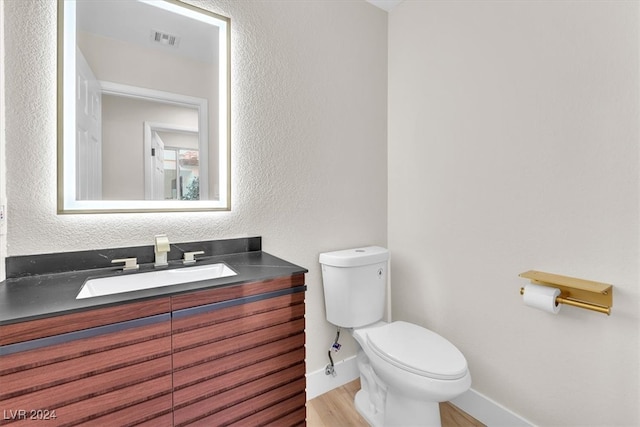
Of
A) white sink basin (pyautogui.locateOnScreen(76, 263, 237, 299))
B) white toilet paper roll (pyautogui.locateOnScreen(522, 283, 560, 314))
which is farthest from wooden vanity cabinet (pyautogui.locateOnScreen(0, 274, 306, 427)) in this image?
white toilet paper roll (pyautogui.locateOnScreen(522, 283, 560, 314))

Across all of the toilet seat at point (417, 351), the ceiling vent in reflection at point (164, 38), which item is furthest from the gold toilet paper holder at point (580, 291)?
the ceiling vent in reflection at point (164, 38)

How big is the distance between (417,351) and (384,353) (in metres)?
0.15

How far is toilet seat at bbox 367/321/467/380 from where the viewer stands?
1293 millimetres

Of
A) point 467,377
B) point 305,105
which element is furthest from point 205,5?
point 467,377

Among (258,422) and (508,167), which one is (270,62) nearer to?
(508,167)

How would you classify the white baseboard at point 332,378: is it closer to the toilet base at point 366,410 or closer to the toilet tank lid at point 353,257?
the toilet base at point 366,410

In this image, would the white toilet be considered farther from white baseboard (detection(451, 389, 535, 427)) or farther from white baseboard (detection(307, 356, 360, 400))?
white baseboard (detection(451, 389, 535, 427))

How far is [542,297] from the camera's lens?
4.20ft

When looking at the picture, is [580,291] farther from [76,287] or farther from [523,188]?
[76,287]

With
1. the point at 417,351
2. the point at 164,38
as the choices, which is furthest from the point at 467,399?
the point at 164,38

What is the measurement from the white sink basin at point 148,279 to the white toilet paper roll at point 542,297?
1.26 m

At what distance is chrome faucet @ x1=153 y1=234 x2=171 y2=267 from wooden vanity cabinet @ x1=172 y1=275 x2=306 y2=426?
0.41m

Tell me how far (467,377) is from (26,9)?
7.51 ft

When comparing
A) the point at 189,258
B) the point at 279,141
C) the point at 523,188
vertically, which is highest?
the point at 279,141
